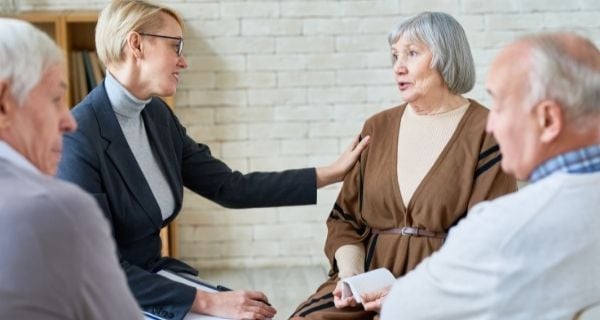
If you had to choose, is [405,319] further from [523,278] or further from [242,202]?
[242,202]

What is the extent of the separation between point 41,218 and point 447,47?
1514 millimetres

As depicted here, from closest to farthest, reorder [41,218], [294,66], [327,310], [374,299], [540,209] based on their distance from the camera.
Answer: [41,218], [540,209], [374,299], [327,310], [294,66]

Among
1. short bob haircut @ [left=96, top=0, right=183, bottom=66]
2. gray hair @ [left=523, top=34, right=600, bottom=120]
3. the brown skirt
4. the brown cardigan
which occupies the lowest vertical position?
the brown skirt

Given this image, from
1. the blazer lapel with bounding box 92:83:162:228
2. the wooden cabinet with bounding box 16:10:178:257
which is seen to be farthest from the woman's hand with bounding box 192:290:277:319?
the wooden cabinet with bounding box 16:10:178:257

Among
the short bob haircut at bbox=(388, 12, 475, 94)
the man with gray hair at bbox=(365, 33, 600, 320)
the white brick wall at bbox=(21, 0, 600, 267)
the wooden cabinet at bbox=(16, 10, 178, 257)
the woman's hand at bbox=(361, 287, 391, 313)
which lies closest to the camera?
the man with gray hair at bbox=(365, 33, 600, 320)

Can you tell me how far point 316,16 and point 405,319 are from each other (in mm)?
3010

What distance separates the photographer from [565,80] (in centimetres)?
163

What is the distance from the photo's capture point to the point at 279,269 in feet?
15.8

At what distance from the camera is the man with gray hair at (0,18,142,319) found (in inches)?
57.6

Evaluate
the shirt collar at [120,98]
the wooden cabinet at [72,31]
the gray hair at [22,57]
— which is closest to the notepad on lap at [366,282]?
the shirt collar at [120,98]

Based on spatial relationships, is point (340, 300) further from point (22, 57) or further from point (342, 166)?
point (22, 57)

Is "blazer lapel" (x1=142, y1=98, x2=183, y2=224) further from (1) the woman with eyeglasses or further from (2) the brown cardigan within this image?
(2) the brown cardigan

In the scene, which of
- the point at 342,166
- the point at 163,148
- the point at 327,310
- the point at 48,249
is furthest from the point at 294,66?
the point at 48,249

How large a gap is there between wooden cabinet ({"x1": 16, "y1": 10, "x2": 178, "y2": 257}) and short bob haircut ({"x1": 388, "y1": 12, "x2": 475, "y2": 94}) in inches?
80.5
